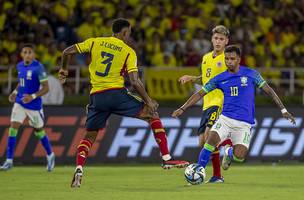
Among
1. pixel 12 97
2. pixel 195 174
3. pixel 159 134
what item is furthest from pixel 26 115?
pixel 195 174

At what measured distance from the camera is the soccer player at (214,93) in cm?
1555

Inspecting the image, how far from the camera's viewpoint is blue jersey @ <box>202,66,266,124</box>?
14.7 metres

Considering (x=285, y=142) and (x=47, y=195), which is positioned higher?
(x=47, y=195)

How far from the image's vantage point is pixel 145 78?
81.6 feet

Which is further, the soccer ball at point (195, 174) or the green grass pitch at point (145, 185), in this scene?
the soccer ball at point (195, 174)

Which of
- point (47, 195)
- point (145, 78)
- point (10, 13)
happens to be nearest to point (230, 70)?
point (47, 195)

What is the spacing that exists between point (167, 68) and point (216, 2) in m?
4.45

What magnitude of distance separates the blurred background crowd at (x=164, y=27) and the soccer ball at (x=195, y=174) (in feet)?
37.1

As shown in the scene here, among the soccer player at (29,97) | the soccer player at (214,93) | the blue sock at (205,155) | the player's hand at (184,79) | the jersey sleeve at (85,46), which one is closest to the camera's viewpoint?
the blue sock at (205,155)

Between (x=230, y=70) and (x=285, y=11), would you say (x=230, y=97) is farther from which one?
(x=285, y=11)

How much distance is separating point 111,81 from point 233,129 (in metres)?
1.88

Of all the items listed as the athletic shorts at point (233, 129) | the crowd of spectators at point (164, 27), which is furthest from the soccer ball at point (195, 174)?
the crowd of spectators at point (164, 27)

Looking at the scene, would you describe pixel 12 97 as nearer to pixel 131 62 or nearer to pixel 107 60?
pixel 107 60

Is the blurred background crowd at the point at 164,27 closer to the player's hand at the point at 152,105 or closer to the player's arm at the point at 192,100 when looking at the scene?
the player's hand at the point at 152,105
